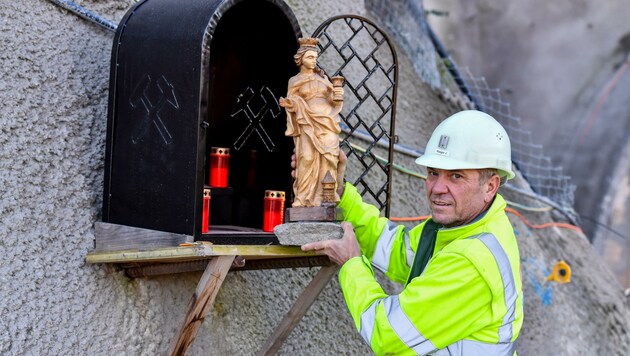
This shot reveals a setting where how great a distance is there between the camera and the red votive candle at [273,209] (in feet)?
13.6

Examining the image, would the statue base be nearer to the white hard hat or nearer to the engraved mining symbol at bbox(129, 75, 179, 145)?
the white hard hat

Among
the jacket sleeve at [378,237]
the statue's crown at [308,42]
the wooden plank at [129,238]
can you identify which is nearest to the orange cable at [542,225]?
the jacket sleeve at [378,237]

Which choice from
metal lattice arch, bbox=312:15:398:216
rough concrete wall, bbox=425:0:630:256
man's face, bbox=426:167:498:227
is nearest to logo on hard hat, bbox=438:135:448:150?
man's face, bbox=426:167:498:227

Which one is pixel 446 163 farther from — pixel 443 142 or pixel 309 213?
pixel 309 213

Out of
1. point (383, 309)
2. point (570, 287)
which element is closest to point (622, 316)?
point (570, 287)

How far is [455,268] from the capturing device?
3.46m

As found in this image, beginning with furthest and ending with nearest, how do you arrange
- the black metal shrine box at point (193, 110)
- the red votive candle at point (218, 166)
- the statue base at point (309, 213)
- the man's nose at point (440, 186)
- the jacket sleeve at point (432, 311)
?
the red votive candle at point (218, 166) → the statue base at point (309, 213) → the man's nose at point (440, 186) → the black metal shrine box at point (193, 110) → the jacket sleeve at point (432, 311)

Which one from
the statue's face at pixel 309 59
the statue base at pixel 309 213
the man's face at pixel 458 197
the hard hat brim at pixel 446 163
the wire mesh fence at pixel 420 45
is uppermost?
the wire mesh fence at pixel 420 45

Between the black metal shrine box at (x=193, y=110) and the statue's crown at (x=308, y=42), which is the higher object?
the statue's crown at (x=308, y=42)

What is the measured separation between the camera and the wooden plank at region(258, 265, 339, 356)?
4180 millimetres

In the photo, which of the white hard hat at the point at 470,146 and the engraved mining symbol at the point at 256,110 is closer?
the white hard hat at the point at 470,146

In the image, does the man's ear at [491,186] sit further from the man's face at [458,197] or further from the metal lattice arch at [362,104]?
the metal lattice arch at [362,104]

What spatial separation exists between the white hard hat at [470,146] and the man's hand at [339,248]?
473 mm

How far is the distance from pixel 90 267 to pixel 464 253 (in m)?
1.72
